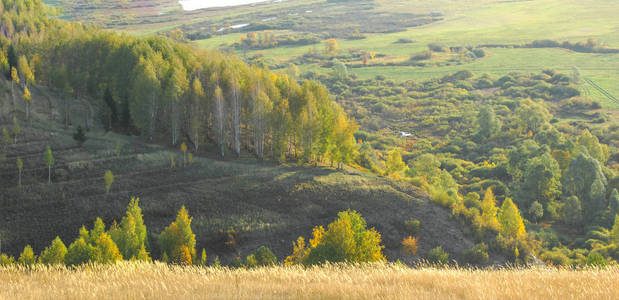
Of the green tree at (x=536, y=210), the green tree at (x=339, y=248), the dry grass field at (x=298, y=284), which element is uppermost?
the dry grass field at (x=298, y=284)

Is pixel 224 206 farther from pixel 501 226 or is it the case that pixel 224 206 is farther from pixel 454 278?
pixel 454 278

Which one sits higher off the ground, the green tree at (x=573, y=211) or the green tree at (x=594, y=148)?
the green tree at (x=594, y=148)

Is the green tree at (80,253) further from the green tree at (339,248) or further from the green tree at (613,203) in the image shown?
the green tree at (613,203)

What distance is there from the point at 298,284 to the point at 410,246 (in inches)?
1538

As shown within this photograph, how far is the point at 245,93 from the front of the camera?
7606 cm

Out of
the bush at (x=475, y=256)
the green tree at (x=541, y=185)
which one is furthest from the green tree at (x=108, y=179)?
the green tree at (x=541, y=185)

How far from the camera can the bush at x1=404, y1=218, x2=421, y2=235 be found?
58.2 m

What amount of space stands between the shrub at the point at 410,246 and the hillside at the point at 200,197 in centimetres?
93

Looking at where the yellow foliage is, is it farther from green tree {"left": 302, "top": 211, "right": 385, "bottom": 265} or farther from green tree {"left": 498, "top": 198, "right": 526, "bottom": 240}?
green tree {"left": 302, "top": 211, "right": 385, "bottom": 265}

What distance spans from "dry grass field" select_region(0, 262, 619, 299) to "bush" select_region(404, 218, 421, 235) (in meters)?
38.6

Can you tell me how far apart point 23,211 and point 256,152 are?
3425cm

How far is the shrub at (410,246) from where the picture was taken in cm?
5334

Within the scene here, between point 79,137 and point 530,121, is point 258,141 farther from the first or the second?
point 530,121

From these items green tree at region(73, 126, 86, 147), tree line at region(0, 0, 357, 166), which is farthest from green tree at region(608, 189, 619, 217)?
green tree at region(73, 126, 86, 147)
